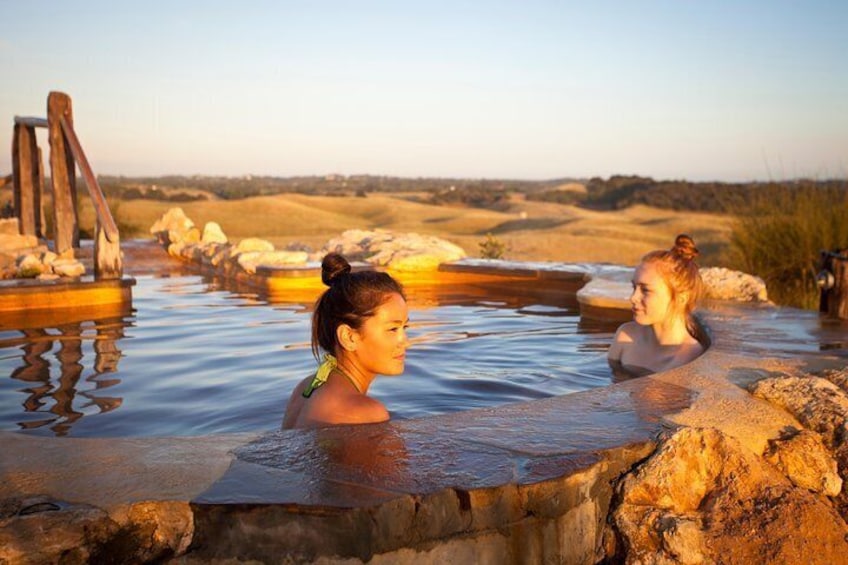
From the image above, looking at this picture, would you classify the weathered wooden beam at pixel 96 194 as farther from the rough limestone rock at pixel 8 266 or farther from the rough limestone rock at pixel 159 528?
the rough limestone rock at pixel 159 528

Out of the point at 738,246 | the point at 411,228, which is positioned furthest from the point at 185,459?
the point at 411,228

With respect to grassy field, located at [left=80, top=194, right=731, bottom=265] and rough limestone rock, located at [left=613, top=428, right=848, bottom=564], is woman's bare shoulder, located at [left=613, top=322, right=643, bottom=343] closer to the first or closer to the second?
rough limestone rock, located at [left=613, top=428, right=848, bottom=564]

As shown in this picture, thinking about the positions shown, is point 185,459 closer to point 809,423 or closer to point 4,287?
point 809,423

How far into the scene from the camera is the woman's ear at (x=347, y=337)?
2.80 meters

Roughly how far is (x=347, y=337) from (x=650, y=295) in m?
2.04

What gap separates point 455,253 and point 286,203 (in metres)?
28.1

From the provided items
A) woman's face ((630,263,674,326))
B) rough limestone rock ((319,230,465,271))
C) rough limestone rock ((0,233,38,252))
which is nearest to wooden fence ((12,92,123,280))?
rough limestone rock ((0,233,38,252))

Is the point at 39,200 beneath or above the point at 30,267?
above

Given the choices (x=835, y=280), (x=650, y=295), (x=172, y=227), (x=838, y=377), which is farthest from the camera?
(x=172, y=227)

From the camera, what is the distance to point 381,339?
2.81m

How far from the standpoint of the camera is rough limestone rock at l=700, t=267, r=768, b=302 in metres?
5.83

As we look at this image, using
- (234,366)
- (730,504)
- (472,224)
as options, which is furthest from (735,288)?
(472,224)

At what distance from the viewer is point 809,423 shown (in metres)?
2.61

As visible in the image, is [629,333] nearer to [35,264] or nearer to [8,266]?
[35,264]
